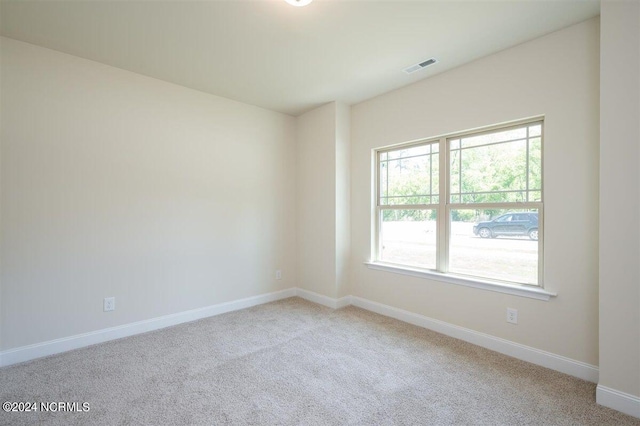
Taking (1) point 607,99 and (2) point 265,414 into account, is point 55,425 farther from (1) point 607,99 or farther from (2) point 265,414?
(1) point 607,99

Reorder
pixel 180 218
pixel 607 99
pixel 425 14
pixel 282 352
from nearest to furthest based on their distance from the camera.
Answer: pixel 607 99 → pixel 425 14 → pixel 282 352 → pixel 180 218

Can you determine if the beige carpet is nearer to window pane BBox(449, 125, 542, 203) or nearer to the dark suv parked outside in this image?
the dark suv parked outside

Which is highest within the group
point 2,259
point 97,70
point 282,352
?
point 97,70

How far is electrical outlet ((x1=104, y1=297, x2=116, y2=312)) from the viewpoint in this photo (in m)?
2.85

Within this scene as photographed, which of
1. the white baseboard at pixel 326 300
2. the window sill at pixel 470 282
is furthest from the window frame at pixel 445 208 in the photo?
the white baseboard at pixel 326 300

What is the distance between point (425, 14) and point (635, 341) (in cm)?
256

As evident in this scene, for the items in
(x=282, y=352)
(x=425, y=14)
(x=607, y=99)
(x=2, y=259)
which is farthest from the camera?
(x=282, y=352)

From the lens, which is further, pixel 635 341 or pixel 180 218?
Answer: pixel 180 218

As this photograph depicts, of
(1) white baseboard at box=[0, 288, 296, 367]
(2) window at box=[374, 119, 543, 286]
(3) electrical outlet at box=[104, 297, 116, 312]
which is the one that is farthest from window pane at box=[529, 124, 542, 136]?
(3) electrical outlet at box=[104, 297, 116, 312]

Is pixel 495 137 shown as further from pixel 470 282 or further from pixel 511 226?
pixel 470 282

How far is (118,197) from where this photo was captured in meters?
2.93

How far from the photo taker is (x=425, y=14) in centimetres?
213

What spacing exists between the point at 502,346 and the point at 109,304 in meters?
3.70

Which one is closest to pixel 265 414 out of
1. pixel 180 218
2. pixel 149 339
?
pixel 149 339
